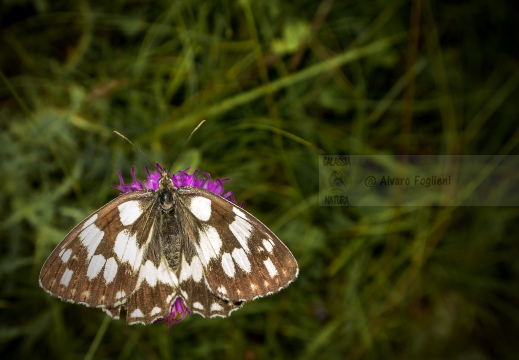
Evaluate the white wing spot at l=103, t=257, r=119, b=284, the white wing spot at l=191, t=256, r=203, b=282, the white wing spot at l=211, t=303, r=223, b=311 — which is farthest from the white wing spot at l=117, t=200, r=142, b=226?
the white wing spot at l=211, t=303, r=223, b=311

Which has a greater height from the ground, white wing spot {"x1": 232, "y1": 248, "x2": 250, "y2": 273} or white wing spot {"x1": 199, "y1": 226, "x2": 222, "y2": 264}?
white wing spot {"x1": 199, "y1": 226, "x2": 222, "y2": 264}

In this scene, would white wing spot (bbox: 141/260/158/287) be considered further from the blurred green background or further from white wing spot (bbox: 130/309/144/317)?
the blurred green background

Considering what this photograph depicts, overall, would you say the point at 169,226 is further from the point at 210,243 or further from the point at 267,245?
the point at 267,245

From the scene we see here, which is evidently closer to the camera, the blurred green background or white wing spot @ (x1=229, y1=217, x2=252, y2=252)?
white wing spot @ (x1=229, y1=217, x2=252, y2=252)

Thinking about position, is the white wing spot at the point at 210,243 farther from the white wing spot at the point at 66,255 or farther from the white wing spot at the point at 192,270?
the white wing spot at the point at 66,255

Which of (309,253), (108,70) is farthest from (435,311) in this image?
(108,70)

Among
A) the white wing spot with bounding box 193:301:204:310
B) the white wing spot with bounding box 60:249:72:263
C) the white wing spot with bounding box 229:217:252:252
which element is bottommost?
the white wing spot with bounding box 193:301:204:310

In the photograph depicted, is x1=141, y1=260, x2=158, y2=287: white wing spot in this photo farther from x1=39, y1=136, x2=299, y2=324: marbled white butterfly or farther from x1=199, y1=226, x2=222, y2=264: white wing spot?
x1=199, y1=226, x2=222, y2=264: white wing spot

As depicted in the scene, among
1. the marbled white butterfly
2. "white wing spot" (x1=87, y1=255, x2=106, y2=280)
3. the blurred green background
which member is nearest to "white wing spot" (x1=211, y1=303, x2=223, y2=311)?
the marbled white butterfly
